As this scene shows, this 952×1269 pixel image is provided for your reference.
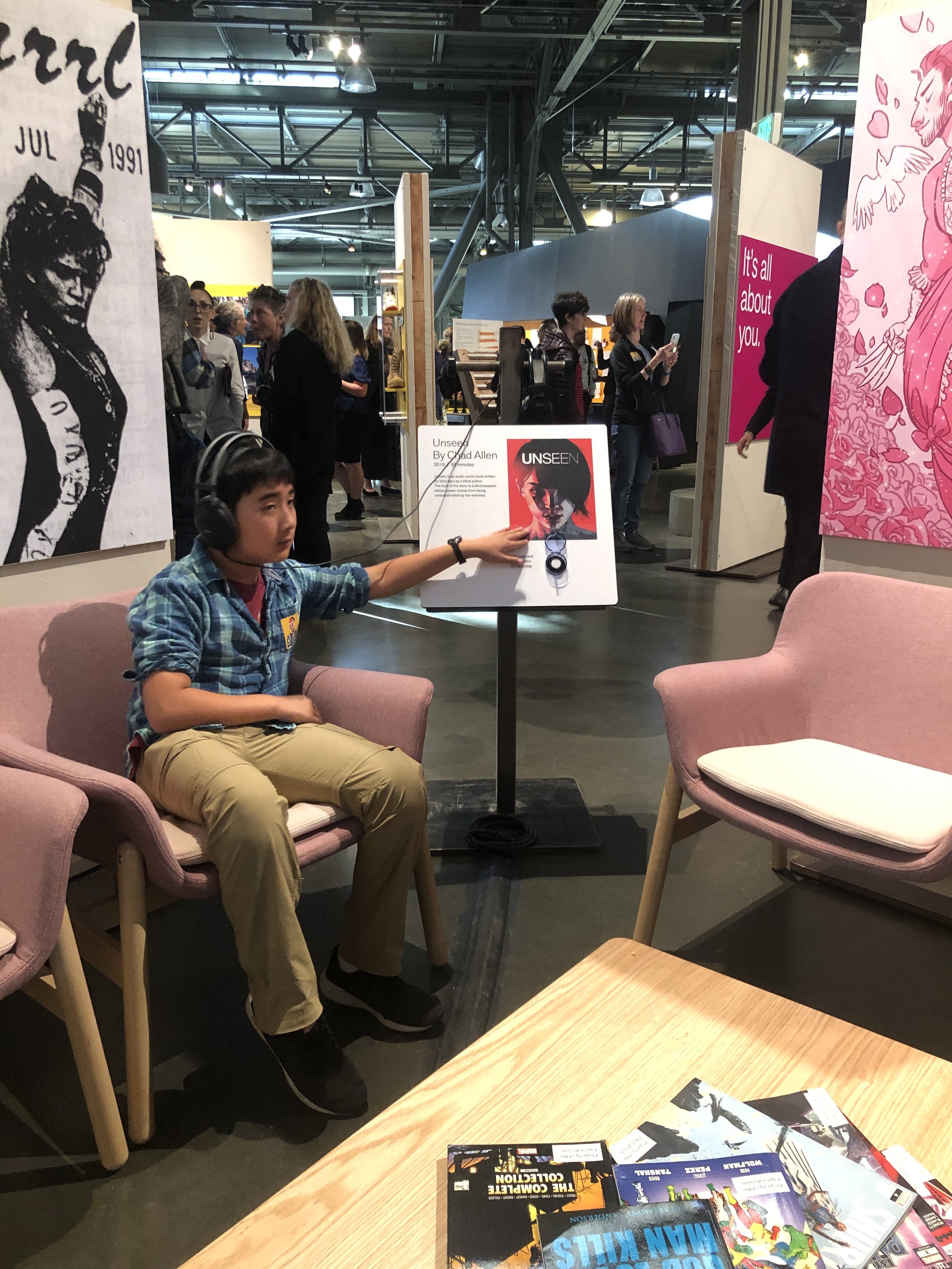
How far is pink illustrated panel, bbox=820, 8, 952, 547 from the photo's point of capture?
2336 mm

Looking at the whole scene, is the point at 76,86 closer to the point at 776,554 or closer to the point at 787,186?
the point at 787,186

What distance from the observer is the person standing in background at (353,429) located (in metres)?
7.98

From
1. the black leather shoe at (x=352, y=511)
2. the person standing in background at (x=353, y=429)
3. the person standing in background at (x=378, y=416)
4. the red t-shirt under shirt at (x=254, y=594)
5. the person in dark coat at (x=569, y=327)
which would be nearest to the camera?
the red t-shirt under shirt at (x=254, y=594)

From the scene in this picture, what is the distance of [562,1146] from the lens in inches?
44.7

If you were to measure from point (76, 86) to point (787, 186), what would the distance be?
5293mm

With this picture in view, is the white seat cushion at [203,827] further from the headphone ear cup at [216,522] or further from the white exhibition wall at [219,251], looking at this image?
the white exhibition wall at [219,251]

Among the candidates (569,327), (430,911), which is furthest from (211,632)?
(569,327)

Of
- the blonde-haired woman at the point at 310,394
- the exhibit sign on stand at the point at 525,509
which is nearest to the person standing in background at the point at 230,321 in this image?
the blonde-haired woman at the point at 310,394

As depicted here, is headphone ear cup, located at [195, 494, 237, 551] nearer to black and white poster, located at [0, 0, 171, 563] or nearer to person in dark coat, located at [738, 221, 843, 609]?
black and white poster, located at [0, 0, 171, 563]

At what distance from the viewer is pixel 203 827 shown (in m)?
1.78

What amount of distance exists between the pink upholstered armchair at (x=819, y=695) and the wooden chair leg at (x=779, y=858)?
0.41 m

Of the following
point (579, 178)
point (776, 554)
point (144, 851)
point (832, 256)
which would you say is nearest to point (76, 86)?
point (144, 851)

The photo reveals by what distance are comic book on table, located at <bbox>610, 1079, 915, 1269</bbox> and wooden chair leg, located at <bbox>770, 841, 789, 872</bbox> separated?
1.43m

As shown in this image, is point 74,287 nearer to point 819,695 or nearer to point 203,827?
point 203,827
